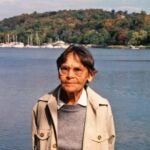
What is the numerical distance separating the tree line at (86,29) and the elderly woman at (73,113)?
12310 cm

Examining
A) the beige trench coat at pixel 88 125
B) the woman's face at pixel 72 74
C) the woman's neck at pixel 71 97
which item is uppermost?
the woman's face at pixel 72 74

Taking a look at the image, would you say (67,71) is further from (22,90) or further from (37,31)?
(37,31)

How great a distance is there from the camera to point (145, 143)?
14.0 m

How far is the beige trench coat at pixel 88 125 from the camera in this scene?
270 centimetres

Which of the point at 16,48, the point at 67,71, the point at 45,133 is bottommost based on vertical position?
the point at 16,48

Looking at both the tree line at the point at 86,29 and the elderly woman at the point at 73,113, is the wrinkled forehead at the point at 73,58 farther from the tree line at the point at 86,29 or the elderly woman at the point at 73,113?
the tree line at the point at 86,29

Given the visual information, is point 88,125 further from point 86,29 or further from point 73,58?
point 86,29

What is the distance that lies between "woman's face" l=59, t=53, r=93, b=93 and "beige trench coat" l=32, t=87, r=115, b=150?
0.07 metres

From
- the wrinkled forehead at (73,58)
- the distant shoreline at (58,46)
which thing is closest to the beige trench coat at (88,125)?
the wrinkled forehead at (73,58)

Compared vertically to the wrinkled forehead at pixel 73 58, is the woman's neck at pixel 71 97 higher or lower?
lower

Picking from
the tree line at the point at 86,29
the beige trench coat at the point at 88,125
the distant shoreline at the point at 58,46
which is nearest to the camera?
the beige trench coat at the point at 88,125

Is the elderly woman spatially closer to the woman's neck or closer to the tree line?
the woman's neck

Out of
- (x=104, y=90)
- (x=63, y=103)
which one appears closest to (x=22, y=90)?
(x=104, y=90)

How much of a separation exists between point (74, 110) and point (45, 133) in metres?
0.20
